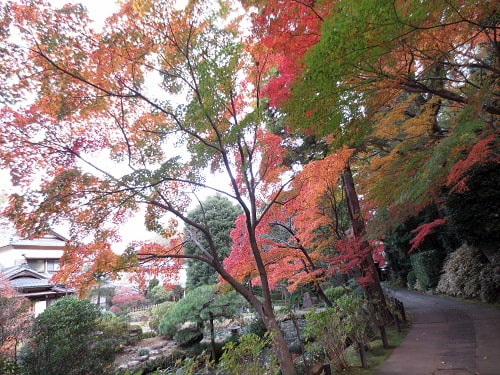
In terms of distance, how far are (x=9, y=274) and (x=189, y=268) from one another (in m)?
10.3

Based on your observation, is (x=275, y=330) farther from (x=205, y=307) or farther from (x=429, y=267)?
(x=429, y=267)

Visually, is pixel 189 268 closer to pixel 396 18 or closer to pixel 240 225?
pixel 240 225

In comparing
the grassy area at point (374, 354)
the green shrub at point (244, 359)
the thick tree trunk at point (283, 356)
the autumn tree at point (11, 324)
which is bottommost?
the grassy area at point (374, 354)

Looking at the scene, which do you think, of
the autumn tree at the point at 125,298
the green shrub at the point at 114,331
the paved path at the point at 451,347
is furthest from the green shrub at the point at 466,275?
the autumn tree at the point at 125,298

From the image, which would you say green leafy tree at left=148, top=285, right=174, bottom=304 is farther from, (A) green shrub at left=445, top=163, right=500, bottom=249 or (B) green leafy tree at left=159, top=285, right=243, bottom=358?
(A) green shrub at left=445, top=163, right=500, bottom=249

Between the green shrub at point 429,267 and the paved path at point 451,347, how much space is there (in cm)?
721

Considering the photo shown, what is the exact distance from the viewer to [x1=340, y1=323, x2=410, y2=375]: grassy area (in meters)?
5.38

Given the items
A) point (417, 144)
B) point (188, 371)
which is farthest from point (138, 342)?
point (417, 144)

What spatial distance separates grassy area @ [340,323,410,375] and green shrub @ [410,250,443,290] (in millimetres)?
9806

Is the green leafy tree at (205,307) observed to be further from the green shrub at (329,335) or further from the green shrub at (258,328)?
the green shrub at (329,335)

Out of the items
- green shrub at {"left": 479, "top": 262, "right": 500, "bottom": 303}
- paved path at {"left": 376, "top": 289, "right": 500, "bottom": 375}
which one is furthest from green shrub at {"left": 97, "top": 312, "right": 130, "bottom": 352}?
green shrub at {"left": 479, "top": 262, "right": 500, "bottom": 303}

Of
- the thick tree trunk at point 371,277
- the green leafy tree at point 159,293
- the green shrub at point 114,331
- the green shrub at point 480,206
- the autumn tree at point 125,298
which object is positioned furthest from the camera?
the green leafy tree at point 159,293

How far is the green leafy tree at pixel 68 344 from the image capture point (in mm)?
5398

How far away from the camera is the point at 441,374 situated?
14.7 ft
